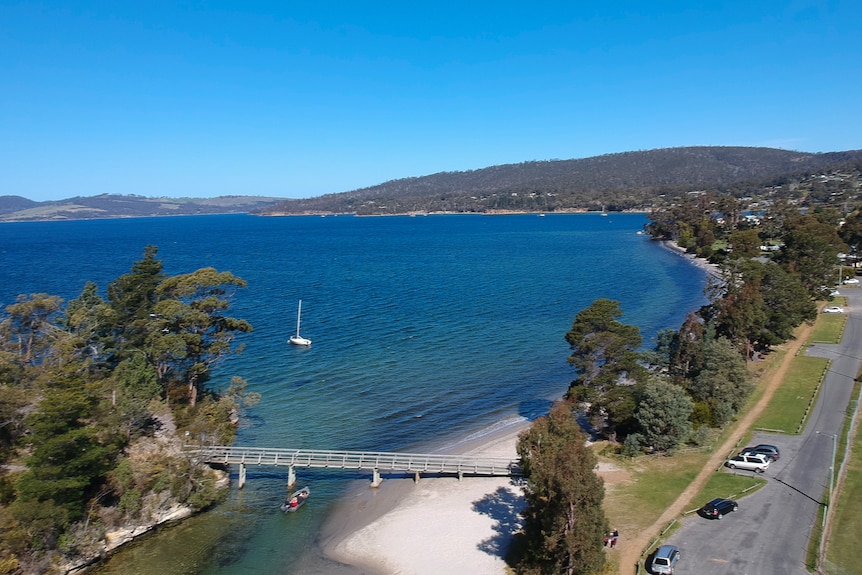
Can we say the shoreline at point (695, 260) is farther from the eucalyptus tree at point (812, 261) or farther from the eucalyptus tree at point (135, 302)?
the eucalyptus tree at point (135, 302)

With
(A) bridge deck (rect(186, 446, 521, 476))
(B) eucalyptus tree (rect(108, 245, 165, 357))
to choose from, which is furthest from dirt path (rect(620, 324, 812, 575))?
(B) eucalyptus tree (rect(108, 245, 165, 357))

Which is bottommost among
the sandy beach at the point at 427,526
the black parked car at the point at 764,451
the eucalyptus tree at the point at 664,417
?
the sandy beach at the point at 427,526

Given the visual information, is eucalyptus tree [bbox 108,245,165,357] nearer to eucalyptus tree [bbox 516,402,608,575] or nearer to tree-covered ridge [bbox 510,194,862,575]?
tree-covered ridge [bbox 510,194,862,575]

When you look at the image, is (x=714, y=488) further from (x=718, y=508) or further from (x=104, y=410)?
(x=104, y=410)

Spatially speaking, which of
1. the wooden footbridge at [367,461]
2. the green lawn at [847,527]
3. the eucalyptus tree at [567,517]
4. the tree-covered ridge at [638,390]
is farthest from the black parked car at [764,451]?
the eucalyptus tree at [567,517]

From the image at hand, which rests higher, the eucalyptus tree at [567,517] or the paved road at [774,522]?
the eucalyptus tree at [567,517]

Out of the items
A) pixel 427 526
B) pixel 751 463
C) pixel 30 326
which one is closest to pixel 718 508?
pixel 751 463

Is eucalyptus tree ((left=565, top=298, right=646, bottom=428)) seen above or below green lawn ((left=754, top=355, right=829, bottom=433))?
above
